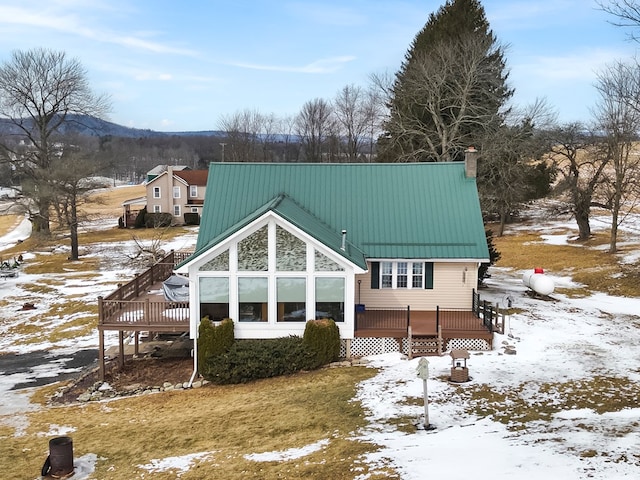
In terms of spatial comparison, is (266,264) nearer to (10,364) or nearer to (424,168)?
(424,168)

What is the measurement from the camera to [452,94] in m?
44.3

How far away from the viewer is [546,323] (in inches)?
896

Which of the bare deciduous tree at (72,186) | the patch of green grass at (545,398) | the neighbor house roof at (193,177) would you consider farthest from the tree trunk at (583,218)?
the neighbor house roof at (193,177)

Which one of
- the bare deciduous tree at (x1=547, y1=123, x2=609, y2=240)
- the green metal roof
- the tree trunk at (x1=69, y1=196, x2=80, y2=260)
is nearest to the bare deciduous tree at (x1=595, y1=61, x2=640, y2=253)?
the bare deciduous tree at (x1=547, y1=123, x2=609, y2=240)

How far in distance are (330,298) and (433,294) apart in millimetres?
4897

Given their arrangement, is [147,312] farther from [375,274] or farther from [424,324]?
[424,324]

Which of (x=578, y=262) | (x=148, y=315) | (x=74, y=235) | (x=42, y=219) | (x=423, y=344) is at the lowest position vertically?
(x=423, y=344)

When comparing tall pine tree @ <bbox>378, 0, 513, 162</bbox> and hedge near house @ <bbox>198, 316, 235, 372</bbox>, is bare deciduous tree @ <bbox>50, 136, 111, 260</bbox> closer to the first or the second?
tall pine tree @ <bbox>378, 0, 513, 162</bbox>

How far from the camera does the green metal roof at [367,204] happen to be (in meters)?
21.9

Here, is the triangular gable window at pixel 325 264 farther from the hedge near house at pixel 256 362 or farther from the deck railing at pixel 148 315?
the deck railing at pixel 148 315

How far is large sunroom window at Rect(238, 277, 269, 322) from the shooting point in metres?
19.4

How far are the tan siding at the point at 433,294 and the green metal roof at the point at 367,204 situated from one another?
1042 mm

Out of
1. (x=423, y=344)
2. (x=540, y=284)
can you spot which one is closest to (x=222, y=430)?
(x=423, y=344)

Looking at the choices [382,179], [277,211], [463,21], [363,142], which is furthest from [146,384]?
[363,142]
